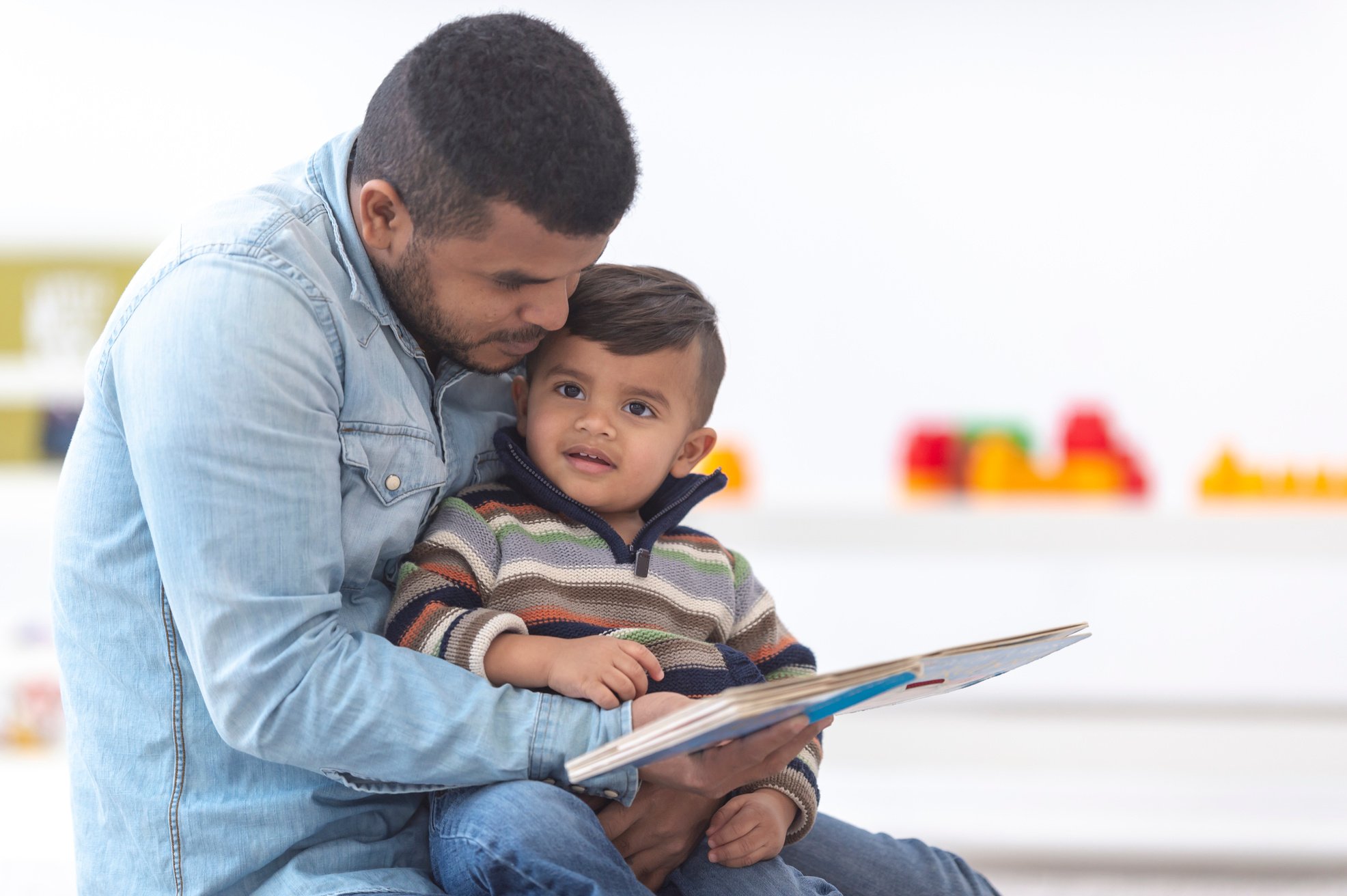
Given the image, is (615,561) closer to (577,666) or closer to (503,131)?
(577,666)

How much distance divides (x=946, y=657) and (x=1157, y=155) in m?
2.96

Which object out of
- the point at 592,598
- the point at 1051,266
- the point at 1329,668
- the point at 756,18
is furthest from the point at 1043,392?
the point at 592,598

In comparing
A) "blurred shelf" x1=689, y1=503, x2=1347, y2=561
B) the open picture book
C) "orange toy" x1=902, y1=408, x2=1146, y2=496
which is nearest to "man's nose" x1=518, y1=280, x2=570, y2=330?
the open picture book

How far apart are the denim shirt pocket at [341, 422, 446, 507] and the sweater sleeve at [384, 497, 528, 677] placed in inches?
2.0

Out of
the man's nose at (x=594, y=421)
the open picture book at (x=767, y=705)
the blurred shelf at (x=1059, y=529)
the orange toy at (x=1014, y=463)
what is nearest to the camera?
the open picture book at (x=767, y=705)

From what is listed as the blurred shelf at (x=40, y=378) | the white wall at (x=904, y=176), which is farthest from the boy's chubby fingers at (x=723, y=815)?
the blurred shelf at (x=40, y=378)

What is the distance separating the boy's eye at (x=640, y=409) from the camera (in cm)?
136

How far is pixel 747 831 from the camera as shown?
1.17 meters

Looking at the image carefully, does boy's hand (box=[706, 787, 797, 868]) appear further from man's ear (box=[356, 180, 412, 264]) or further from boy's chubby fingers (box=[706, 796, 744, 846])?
man's ear (box=[356, 180, 412, 264])

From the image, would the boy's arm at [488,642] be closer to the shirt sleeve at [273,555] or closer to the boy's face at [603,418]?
the shirt sleeve at [273,555]

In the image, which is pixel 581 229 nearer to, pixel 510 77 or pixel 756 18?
pixel 510 77

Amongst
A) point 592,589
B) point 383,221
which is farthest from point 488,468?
point 383,221

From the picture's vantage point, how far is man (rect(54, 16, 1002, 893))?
1000 millimetres

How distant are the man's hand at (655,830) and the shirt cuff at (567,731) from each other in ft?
0.24
